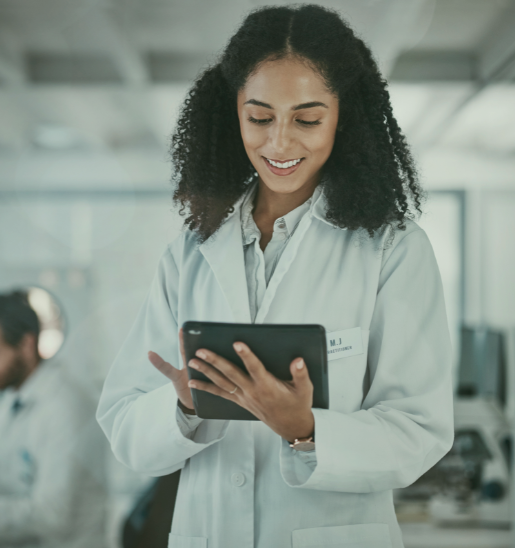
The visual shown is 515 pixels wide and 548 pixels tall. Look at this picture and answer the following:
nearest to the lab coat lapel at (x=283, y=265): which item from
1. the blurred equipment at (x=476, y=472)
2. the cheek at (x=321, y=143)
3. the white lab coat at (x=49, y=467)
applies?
the cheek at (x=321, y=143)

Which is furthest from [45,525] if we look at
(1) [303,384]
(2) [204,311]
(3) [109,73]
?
(3) [109,73]

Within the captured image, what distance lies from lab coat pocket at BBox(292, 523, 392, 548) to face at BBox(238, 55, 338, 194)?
1.85 ft

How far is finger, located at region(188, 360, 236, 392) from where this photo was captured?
71cm

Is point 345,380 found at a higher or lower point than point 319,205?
Result: lower

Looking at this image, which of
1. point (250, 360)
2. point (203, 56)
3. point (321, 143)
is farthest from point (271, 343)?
point (203, 56)

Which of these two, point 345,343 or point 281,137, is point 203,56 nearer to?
point 281,137

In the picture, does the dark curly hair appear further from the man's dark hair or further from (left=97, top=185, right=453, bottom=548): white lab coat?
the man's dark hair

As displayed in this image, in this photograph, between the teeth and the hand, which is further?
the teeth

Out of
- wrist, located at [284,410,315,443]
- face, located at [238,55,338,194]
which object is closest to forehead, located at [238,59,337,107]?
face, located at [238,55,338,194]

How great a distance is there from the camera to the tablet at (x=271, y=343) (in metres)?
0.68

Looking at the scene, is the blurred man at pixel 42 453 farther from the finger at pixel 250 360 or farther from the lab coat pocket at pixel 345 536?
the finger at pixel 250 360

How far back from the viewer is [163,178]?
12.9 feet

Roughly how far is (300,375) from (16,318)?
5.33 ft

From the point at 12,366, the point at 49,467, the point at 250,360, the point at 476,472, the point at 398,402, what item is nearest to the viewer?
the point at 250,360
